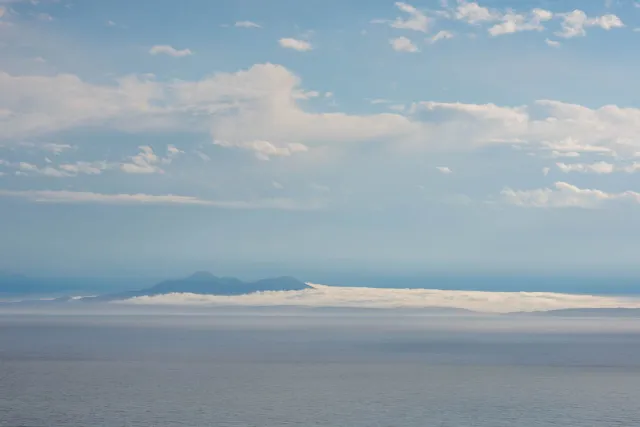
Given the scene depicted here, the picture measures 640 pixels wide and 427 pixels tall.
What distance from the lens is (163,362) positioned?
70250mm

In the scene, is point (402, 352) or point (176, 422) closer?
point (176, 422)

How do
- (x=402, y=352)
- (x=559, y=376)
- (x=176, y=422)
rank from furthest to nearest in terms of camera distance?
(x=402, y=352) → (x=559, y=376) → (x=176, y=422)

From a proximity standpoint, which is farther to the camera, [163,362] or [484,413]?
[163,362]

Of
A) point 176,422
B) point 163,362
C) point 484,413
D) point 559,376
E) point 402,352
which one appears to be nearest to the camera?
point 176,422

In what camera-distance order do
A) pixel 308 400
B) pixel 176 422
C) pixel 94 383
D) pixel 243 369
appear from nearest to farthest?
pixel 176 422
pixel 308 400
pixel 94 383
pixel 243 369

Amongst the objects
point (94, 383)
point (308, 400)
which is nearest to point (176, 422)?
point (308, 400)

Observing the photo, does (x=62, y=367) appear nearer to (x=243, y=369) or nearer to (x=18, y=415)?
(x=243, y=369)

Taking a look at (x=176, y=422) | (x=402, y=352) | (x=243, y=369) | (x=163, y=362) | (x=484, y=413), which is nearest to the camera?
(x=176, y=422)

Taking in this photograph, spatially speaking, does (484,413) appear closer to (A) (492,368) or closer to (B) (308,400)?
(B) (308,400)

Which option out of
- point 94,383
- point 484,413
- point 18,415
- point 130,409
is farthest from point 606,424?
point 94,383

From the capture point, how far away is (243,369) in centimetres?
6400

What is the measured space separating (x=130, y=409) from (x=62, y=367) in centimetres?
2512

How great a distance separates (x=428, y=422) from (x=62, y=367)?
35.3 meters

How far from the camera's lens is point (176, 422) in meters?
37.9
